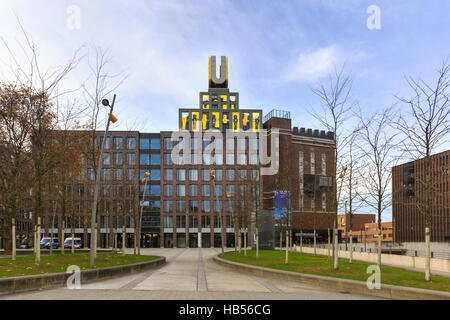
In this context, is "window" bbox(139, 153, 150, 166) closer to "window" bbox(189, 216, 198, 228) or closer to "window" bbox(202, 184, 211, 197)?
"window" bbox(202, 184, 211, 197)

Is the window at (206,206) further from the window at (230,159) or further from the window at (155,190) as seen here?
the window at (155,190)

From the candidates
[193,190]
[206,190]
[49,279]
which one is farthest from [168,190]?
[49,279]

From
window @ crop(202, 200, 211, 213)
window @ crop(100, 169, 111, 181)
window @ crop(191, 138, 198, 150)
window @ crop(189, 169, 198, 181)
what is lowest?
window @ crop(202, 200, 211, 213)

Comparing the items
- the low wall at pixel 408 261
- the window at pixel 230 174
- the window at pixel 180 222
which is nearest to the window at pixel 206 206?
the window at pixel 180 222

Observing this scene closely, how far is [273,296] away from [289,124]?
74.9 m

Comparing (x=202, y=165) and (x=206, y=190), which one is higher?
(x=202, y=165)

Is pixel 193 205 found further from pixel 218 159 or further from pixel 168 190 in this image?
pixel 218 159

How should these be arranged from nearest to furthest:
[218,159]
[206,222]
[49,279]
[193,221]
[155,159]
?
[49,279]
[193,221]
[206,222]
[155,159]
[218,159]

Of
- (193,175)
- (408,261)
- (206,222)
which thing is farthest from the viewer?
(193,175)

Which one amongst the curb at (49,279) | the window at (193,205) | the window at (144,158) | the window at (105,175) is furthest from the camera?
the window at (193,205)

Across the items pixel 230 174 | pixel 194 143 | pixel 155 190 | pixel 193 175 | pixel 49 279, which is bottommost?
pixel 49 279

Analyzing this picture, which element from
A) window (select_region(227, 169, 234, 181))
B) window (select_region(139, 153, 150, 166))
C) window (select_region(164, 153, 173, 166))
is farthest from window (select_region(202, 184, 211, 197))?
window (select_region(139, 153, 150, 166))
